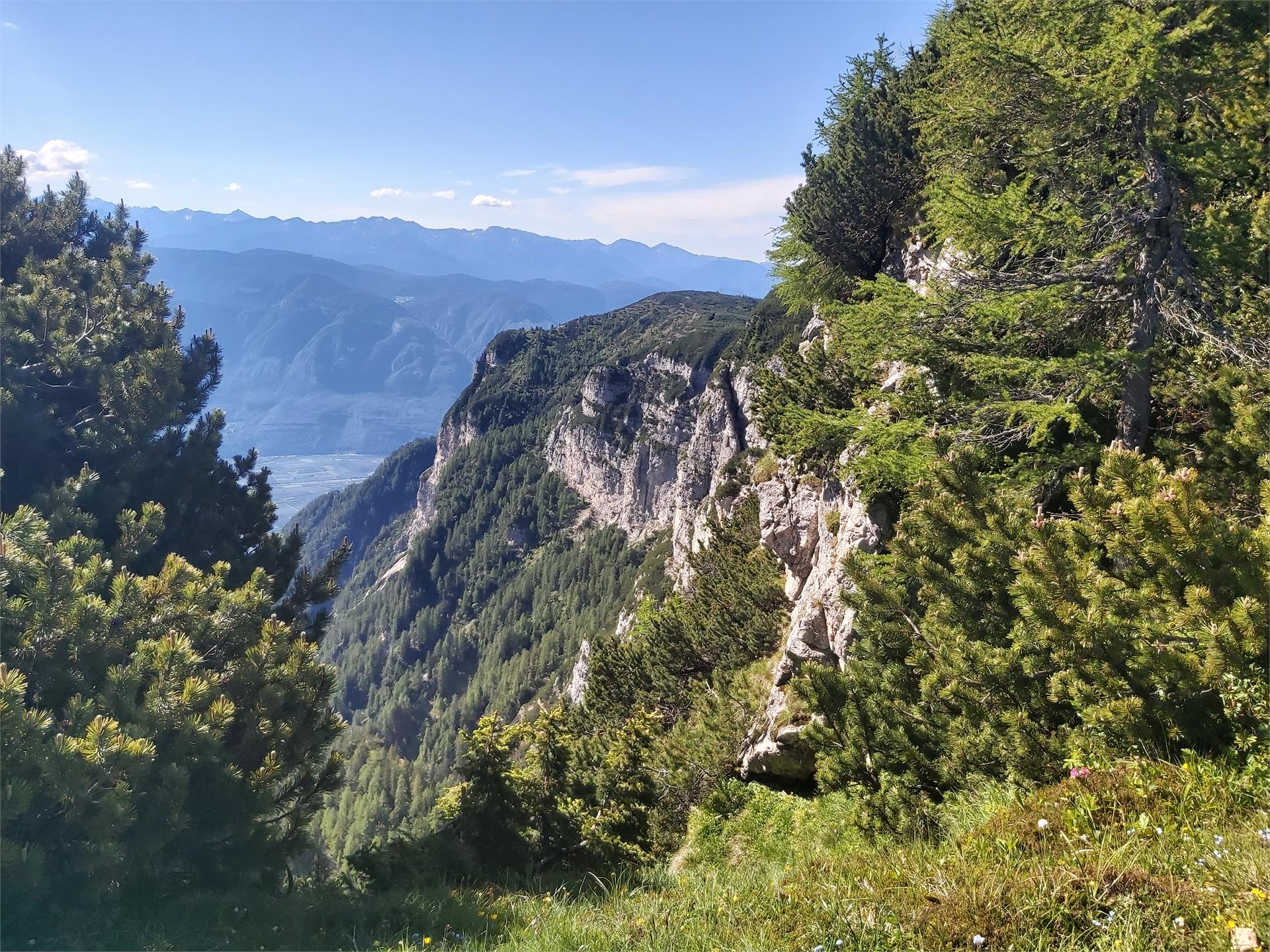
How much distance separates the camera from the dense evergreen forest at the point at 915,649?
412cm

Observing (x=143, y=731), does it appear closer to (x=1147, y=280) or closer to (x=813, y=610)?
(x=813, y=610)

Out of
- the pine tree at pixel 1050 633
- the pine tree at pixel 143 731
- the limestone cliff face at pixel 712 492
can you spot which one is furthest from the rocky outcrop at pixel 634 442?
the pine tree at pixel 1050 633

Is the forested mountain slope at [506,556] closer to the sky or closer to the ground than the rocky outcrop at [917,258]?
closer to the ground

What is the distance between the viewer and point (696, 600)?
20172 millimetres

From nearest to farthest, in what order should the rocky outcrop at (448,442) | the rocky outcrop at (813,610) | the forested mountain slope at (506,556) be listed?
the rocky outcrop at (813,610), the forested mountain slope at (506,556), the rocky outcrop at (448,442)

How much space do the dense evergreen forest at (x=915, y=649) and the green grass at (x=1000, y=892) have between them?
3 cm

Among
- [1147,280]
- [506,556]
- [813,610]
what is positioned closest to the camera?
[1147,280]

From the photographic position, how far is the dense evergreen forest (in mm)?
4117

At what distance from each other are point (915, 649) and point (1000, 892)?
12.2 ft

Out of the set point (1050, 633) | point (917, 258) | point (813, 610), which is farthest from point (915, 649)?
point (917, 258)

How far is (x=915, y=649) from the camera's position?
22.9 ft

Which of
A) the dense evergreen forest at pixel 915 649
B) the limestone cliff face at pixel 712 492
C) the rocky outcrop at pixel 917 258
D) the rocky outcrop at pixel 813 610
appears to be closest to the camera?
the dense evergreen forest at pixel 915 649

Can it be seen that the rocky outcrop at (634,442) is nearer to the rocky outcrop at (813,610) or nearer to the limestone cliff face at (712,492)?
the limestone cliff face at (712,492)

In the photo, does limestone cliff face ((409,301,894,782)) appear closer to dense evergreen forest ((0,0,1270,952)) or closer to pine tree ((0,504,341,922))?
dense evergreen forest ((0,0,1270,952))
